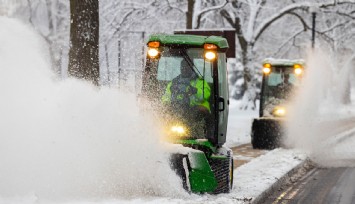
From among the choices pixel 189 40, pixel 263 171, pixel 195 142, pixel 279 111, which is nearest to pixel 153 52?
pixel 189 40

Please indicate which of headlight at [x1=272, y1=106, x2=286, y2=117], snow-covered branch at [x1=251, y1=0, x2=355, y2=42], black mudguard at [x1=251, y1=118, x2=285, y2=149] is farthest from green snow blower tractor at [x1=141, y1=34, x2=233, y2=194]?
snow-covered branch at [x1=251, y1=0, x2=355, y2=42]

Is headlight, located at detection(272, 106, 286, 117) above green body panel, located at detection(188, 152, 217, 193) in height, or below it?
above

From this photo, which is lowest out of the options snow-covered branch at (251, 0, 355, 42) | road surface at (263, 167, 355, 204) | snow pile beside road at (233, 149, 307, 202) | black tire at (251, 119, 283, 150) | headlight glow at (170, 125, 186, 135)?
road surface at (263, 167, 355, 204)

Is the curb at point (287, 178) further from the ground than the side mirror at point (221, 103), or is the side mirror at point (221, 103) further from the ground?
the side mirror at point (221, 103)

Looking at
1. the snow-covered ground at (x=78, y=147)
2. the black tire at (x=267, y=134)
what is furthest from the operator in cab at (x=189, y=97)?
the black tire at (x=267, y=134)

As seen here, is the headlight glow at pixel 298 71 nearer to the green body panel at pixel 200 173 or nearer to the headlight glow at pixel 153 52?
the headlight glow at pixel 153 52

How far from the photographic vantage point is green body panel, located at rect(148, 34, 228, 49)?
9.27m

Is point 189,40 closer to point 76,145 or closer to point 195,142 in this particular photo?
point 195,142

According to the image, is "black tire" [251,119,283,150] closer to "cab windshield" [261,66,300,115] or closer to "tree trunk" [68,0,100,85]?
"cab windshield" [261,66,300,115]

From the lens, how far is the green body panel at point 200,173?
8828mm

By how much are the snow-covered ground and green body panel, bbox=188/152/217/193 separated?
16 cm

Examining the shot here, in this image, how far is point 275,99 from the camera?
18859 mm

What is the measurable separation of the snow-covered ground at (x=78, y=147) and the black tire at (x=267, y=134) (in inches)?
340

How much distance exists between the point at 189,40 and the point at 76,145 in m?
2.21
